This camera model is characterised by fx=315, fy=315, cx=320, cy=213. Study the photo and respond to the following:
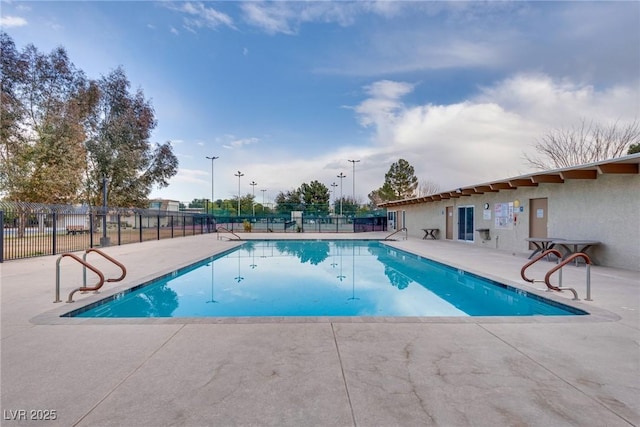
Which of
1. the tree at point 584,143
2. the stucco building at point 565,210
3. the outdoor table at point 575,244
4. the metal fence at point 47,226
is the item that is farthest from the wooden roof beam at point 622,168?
the metal fence at point 47,226

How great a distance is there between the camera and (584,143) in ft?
65.6

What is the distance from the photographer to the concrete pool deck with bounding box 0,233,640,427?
196cm

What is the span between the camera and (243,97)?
16.8 meters

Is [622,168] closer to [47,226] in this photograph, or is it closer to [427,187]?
[47,226]

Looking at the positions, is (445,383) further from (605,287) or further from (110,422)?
(605,287)

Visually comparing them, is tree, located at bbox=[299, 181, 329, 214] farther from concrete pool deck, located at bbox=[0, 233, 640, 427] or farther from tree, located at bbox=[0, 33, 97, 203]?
concrete pool deck, located at bbox=[0, 233, 640, 427]

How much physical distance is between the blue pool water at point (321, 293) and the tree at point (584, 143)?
16.3 metres

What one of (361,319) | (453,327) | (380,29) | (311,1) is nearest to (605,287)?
(453,327)

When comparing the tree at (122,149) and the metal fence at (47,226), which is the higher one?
the tree at (122,149)

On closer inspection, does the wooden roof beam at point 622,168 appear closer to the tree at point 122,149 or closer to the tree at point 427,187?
the tree at point 122,149

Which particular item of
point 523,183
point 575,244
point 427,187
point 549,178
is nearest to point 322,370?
point 575,244

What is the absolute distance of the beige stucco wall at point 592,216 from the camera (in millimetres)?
7195

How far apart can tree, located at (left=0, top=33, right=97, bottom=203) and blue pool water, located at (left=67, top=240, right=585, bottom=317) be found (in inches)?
472

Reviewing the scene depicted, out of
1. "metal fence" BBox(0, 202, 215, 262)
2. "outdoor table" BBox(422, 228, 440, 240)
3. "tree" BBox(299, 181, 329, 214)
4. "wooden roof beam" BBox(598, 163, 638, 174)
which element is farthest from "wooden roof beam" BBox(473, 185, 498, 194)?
"tree" BBox(299, 181, 329, 214)
